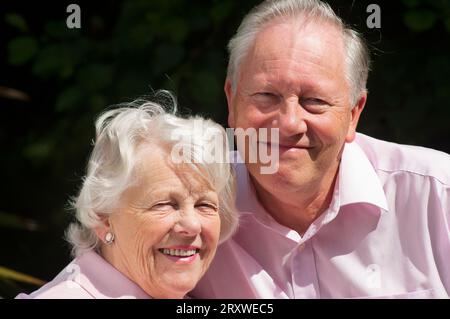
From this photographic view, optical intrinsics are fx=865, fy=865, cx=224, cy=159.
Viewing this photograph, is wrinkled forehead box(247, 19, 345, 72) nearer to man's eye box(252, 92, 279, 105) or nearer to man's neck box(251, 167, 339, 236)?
man's eye box(252, 92, 279, 105)

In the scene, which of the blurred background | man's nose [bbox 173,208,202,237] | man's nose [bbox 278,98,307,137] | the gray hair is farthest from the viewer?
the blurred background

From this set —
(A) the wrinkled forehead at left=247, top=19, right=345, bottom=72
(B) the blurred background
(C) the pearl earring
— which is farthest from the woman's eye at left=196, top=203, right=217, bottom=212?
(B) the blurred background

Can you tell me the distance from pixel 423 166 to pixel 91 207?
922 mm

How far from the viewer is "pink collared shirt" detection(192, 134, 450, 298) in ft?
7.62

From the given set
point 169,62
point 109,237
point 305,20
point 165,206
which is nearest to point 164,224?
point 165,206

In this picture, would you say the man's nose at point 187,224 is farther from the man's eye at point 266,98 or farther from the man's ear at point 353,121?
the man's ear at point 353,121

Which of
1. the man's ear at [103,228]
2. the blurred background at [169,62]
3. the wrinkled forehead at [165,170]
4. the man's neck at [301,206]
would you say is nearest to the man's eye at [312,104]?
the man's neck at [301,206]

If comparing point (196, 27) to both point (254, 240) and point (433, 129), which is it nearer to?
point (433, 129)

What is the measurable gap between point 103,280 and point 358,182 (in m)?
0.74

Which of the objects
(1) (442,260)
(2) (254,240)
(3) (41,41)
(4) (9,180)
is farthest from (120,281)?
(4) (9,180)

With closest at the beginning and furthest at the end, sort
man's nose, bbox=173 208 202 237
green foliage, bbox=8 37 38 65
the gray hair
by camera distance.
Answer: man's nose, bbox=173 208 202 237, the gray hair, green foliage, bbox=8 37 38 65

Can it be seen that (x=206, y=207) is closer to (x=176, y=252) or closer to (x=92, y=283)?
(x=176, y=252)

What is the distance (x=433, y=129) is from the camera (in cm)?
340

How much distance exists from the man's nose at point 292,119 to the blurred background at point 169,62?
94 cm
